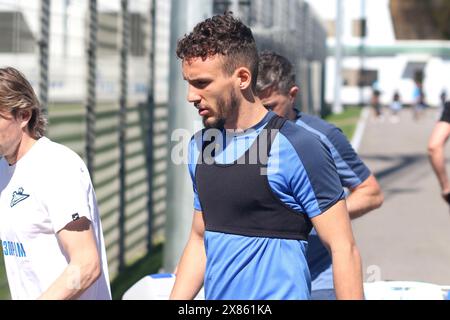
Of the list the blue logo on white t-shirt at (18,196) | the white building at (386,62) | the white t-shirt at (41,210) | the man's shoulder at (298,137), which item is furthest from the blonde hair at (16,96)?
the white building at (386,62)

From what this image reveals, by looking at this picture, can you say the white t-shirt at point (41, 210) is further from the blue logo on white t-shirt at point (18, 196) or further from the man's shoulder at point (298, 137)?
the man's shoulder at point (298, 137)

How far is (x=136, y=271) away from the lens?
9.46 metres

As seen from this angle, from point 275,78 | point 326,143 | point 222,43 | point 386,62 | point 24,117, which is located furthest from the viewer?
point 386,62

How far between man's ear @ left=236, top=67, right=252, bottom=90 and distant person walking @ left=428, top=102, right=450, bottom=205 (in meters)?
3.78

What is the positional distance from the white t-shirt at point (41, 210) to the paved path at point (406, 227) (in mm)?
2059

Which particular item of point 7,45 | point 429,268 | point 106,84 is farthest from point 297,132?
point 429,268

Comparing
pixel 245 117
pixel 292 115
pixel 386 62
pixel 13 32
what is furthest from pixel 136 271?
pixel 386 62

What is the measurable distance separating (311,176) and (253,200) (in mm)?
214

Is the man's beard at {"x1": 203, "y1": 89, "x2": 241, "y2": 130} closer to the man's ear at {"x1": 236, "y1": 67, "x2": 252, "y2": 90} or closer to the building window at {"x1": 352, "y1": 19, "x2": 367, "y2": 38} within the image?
the man's ear at {"x1": 236, "y1": 67, "x2": 252, "y2": 90}

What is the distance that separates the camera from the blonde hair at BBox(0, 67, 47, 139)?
3.50 meters

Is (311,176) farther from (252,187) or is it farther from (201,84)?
(201,84)

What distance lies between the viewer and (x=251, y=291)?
347 centimetres
